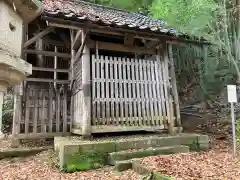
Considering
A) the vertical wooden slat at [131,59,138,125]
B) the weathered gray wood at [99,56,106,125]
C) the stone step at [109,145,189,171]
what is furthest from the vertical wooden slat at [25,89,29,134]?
the stone step at [109,145,189,171]

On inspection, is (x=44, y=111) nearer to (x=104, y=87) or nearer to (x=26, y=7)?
(x=104, y=87)

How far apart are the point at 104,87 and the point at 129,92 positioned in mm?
789

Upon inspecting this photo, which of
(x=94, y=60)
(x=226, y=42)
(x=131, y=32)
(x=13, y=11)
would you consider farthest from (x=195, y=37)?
(x=13, y=11)

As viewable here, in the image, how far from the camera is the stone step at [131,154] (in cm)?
480

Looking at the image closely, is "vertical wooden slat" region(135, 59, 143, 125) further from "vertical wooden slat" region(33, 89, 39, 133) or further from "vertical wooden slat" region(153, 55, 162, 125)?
"vertical wooden slat" region(33, 89, 39, 133)

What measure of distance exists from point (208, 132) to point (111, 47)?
17.1 ft

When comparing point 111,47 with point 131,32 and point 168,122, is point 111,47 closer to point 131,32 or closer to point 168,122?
point 131,32

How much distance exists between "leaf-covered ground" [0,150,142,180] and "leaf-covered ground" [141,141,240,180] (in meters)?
0.52

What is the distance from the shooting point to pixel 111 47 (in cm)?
732

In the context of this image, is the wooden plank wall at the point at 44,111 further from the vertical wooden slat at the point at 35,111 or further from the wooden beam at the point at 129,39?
the wooden beam at the point at 129,39

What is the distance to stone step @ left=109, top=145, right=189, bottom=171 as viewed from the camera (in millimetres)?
4796

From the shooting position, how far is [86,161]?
208 inches

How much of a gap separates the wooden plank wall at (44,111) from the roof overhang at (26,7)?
15.4 feet

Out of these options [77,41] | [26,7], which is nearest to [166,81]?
[77,41]
